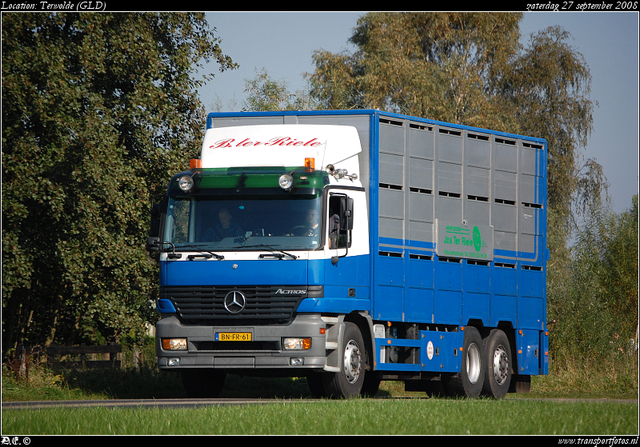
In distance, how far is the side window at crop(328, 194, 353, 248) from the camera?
541 inches

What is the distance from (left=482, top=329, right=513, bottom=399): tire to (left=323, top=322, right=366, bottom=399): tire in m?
3.46

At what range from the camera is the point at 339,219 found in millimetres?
13781

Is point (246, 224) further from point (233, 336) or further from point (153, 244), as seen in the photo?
point (233, 336)

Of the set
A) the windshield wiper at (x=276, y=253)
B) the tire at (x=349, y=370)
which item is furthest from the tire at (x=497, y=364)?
the windshield wiper at (x=276, y=253)

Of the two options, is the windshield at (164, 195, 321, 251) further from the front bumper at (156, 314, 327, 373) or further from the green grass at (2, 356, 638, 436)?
the green grass at (2, 356, 638, 436)

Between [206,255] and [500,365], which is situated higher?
[206,255]

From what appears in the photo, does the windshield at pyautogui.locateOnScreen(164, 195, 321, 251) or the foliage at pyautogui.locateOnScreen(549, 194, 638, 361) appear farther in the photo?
the foliage at pyautogui.locateOnScreen(549, 194, 638, 361)

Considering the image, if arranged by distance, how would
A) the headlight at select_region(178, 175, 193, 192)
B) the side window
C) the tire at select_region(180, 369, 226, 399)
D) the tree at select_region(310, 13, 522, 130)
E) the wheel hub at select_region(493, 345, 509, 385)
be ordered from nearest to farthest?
the side window → the headlight at select_region(178, 175, 193, 192) → the tire at select_region(180, 369, 226, 399) → the wheel hub at select_region(493, 345, 509, 385) → the tree at select_region(310, 13, 522, 130)

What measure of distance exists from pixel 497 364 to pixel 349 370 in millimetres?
4249

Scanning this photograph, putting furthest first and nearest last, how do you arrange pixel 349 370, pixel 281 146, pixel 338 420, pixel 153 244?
pixel 281 146 → pixel 349 370 → pixel 153 244 → pixel 338 420

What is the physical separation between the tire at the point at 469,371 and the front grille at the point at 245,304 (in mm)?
4180

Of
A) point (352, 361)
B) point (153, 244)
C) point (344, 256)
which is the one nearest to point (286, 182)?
point (344, 256)

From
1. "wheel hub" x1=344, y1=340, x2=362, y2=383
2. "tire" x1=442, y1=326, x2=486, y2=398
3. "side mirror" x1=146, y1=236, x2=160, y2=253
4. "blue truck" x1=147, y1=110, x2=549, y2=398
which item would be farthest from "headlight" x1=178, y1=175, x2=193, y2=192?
"tire" x1=442, y1=326, x2=486, y2=398

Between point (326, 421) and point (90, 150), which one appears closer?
point (326, 421)
